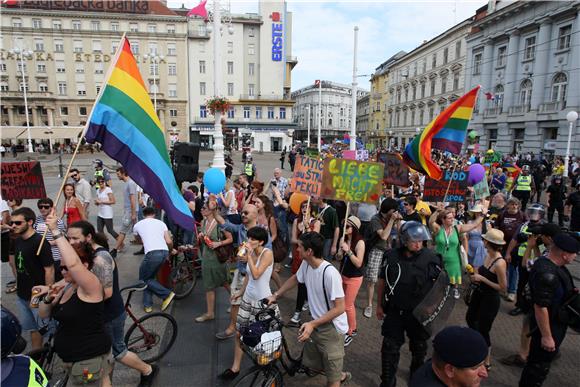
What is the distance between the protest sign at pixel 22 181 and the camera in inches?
223

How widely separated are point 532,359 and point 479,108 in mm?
37946

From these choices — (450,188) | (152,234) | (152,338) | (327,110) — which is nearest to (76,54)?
(152,234)

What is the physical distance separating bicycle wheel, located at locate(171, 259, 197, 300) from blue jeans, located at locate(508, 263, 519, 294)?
537 centimetres

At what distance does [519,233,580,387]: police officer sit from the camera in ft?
10.2

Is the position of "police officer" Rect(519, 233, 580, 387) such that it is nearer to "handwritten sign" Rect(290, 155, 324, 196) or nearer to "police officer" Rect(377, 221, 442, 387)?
"police officer" Rect(377, 221, 442, 387)

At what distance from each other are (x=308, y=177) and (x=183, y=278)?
2721 mm

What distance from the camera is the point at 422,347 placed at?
343 centimetres

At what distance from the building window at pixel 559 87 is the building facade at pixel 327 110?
7304 centimetres

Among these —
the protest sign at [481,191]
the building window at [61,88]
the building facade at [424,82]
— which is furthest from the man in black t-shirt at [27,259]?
the building window at [61,88]

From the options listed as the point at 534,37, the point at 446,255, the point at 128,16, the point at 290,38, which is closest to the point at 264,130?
the point at 290,38

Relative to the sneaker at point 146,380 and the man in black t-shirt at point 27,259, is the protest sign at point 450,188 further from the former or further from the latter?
the man in black t-shirt at point 27,259

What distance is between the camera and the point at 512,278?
19.7 ft

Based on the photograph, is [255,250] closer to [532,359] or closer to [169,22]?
[532,359]

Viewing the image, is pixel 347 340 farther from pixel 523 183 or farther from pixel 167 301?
pixel 523 183
